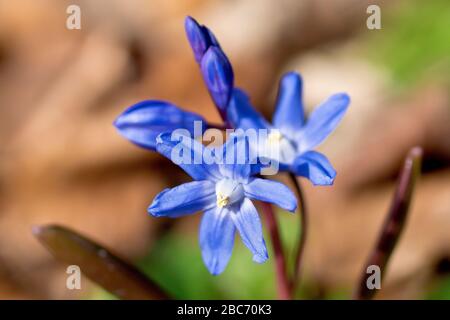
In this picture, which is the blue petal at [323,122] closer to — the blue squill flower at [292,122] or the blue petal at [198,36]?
the blue squill flower at [292,122]

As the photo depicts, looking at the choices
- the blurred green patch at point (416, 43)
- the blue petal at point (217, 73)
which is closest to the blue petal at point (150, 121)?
the blue petal at point (217, 73)

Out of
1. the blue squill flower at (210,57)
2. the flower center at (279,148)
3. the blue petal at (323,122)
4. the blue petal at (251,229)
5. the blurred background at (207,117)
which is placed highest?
the blurred background at (207,117)

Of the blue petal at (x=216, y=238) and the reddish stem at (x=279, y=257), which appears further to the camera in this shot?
the reddish stem at (x=279, y=257)

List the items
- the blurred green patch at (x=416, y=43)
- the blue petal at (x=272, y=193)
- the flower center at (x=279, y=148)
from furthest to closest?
the blurred green patch at (x=416, y=43) → the flower center at (x=279, y=148) → the blue petal at (x=272, y=193)

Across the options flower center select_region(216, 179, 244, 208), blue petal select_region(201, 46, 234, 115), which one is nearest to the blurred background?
flower center select_region(216, 179, 244, 208)

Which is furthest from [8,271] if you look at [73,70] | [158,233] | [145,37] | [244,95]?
[244,95]

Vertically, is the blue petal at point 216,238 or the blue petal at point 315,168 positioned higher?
the blue petal at point 315,168

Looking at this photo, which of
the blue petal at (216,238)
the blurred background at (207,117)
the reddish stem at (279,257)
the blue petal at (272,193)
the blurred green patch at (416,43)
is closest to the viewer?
the blue petal at (272,193)
